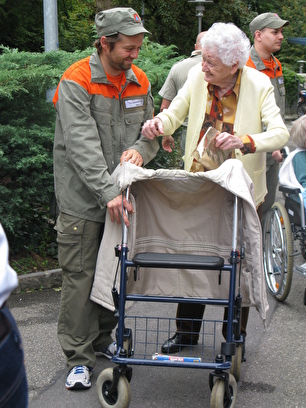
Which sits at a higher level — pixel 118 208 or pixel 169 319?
pixel 118 208

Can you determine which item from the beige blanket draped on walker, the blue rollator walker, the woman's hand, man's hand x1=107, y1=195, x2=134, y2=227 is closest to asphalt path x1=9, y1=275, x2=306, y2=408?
the blue rollator walker

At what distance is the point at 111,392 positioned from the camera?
11.3 ft

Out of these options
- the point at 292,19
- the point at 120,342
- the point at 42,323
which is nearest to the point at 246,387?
the point at 120,342

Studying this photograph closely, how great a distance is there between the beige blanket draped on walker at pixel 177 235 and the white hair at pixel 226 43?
696 millimetres

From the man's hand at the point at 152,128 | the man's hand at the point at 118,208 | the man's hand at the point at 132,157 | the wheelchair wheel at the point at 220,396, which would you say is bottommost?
the wheelchair wheel at the point at 220,396

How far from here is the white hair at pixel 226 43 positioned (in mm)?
3621

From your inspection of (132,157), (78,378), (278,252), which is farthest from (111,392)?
(278,252)

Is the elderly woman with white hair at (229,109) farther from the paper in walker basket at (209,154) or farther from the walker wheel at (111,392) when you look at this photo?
the walker wheel at (111,392)

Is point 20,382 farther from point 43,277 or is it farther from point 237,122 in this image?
point 43,277

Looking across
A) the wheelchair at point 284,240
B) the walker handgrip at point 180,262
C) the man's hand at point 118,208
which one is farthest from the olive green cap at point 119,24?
the wheelchair at point 284,240

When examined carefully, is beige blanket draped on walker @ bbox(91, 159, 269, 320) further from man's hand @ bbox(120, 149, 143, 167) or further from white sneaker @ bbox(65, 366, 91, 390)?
white sneaker @ bbox(65, 366, 91, 390)

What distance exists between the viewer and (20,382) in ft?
6.48

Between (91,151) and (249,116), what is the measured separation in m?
0.93

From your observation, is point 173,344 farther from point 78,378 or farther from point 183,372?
point 78,378
